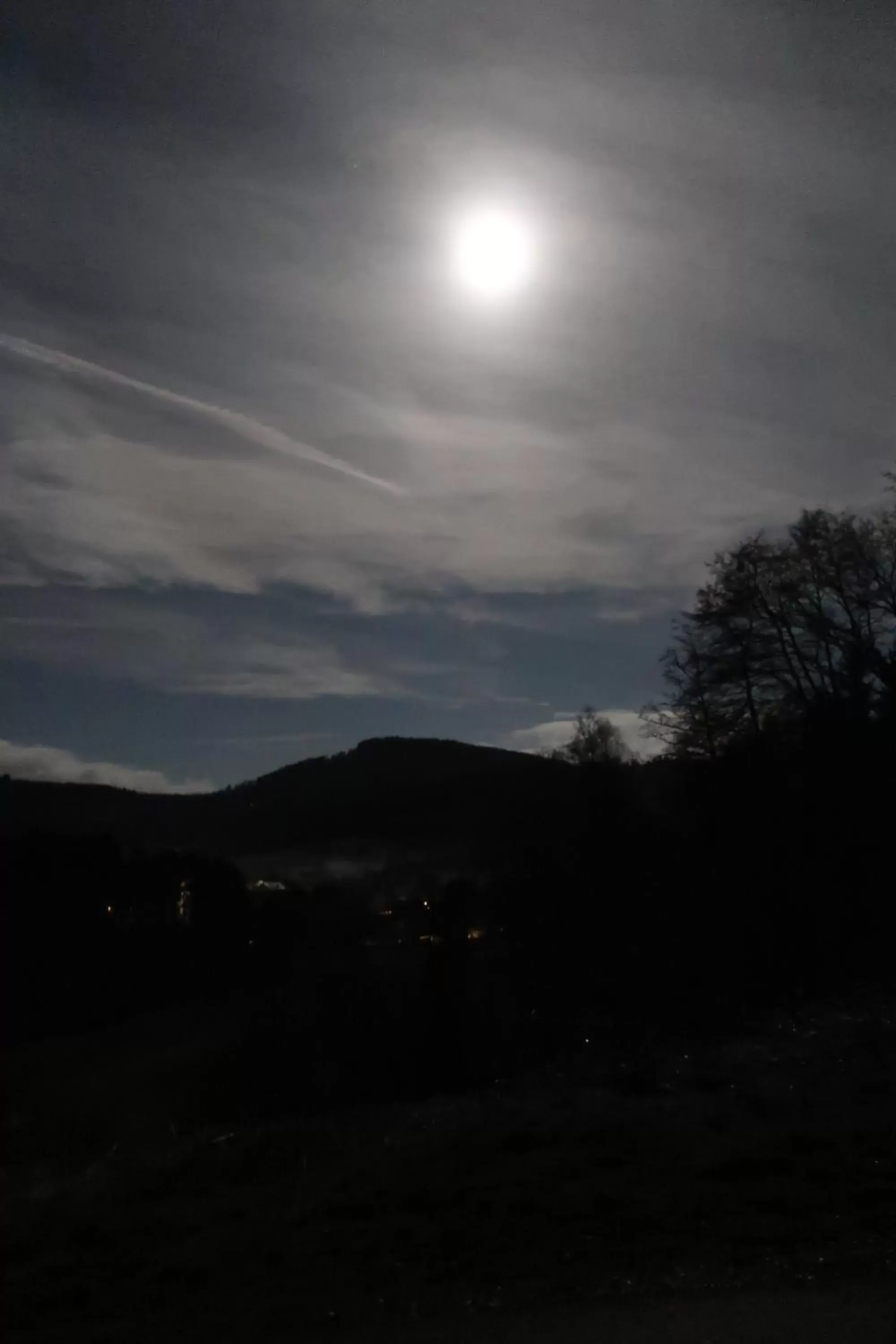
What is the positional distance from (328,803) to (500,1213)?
19.5 metres

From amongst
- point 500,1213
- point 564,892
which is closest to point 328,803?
point 564,892

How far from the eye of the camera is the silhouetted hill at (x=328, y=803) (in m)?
23.5

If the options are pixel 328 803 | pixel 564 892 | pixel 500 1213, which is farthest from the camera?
pixel 328 803

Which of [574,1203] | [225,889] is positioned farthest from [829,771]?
[574,1203]

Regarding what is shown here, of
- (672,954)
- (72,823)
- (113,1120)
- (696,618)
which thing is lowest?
(113,1120)

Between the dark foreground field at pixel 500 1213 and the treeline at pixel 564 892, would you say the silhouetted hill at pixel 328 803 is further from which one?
the dark foreground field at pixel 500 1213

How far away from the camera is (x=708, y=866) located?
67.1ft

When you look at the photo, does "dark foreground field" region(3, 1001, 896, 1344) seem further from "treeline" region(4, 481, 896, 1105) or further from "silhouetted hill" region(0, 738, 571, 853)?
"silhouetted hill" region(0, 738, 571, 853)

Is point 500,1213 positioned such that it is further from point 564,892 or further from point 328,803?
point 328,803

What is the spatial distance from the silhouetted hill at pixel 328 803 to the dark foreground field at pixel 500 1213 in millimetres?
10605

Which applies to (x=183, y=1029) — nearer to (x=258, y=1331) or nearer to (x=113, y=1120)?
(x=113, y=1120)

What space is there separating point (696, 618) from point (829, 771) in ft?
A: 22.3

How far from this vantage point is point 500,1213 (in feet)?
25.3

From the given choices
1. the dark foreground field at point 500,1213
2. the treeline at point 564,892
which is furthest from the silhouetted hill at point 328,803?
the dark foreground field at point 500,1213
